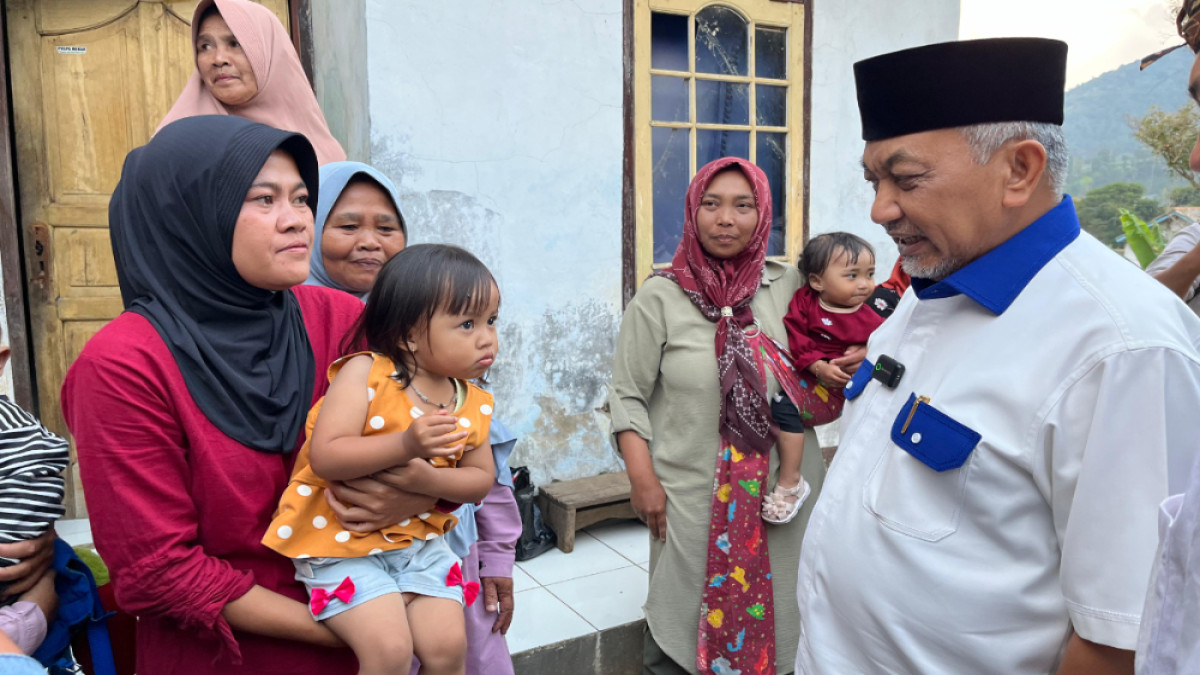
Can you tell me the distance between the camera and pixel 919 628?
4.15 ft

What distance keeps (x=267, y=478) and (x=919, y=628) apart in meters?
1.16

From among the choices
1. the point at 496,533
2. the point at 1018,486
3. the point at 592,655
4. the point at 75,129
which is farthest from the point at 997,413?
the point at 75,129

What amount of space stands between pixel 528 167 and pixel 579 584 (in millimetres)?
2239

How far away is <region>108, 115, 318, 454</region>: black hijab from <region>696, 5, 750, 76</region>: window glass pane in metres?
3.81

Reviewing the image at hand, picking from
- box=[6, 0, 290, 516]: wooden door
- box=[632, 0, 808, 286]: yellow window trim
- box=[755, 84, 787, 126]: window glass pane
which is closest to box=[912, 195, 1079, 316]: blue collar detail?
box=[632, 0, 808, 286]: yellow window trim

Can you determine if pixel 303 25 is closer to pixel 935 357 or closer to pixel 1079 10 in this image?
pixel 935 357

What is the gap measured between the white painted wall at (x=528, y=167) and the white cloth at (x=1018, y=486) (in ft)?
10.0

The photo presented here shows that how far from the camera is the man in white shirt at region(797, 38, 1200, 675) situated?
3.50 feet

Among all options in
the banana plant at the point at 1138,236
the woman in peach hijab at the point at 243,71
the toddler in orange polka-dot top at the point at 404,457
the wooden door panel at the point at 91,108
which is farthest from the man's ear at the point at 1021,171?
the banana plant at the point at 1138,236

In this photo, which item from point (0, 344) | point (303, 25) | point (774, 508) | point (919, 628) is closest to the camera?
point (919, 628)

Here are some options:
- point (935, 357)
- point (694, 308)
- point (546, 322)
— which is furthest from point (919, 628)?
point (546, 322)

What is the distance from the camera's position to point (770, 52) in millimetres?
4949

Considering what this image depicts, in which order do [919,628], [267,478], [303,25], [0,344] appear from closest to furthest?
1. [919,628]
2. [267,478]
3. [0,344]
4. [303,25]

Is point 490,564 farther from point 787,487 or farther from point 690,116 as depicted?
point 690,116
